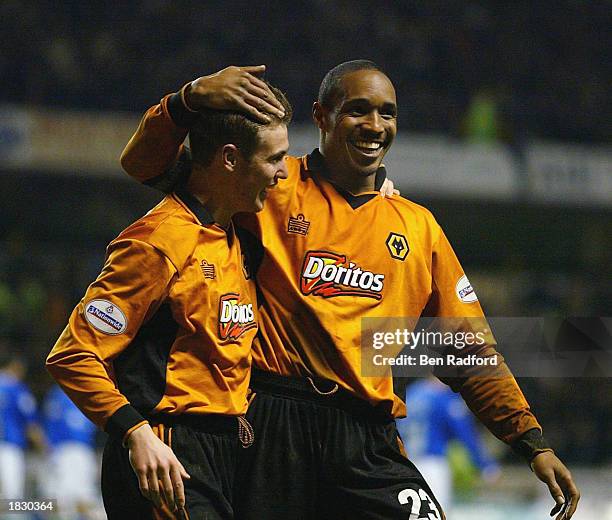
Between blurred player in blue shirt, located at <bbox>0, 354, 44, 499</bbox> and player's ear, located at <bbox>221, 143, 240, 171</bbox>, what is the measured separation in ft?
22.4

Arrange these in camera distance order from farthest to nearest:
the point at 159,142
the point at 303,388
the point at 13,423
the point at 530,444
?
the point at 13,423, the point at 530,444, the point at 303,388, the point at 159,142

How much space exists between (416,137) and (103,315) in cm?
1075

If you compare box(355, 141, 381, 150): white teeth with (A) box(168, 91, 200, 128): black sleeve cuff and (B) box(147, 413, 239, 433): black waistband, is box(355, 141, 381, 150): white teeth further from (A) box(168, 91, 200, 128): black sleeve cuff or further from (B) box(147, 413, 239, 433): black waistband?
(B) box(147, 413, 239, 433): black waistband

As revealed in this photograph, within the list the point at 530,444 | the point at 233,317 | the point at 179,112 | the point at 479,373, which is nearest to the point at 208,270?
the point at 233,317

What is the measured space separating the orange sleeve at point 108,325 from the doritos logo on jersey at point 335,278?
548 mm

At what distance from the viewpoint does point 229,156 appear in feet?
10.8

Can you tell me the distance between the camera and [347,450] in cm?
338

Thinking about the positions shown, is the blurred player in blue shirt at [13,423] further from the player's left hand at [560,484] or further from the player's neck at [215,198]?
the player's left hand at [560,484]

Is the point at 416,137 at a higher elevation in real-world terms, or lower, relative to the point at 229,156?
higher

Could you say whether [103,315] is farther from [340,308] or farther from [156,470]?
[340,308]

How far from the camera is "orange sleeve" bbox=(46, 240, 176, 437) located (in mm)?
2947

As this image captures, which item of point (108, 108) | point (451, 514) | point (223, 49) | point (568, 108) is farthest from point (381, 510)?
point (568, 108)

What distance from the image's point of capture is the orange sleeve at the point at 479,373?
3.63 metres

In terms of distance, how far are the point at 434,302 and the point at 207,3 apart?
11788mm
